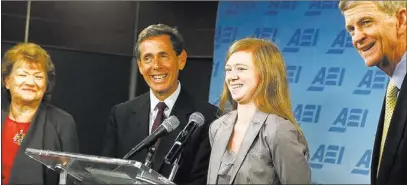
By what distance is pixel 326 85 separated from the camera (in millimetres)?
4379

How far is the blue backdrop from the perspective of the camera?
4285 mm

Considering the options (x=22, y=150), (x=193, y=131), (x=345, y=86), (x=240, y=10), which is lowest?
(x=22, y=150)

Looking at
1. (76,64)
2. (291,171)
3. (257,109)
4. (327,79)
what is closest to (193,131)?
(257,109)

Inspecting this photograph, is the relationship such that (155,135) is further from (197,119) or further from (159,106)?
(159,106)

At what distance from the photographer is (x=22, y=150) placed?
195 inches

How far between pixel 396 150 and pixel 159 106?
1.41 metres

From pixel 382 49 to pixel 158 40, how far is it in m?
1.33

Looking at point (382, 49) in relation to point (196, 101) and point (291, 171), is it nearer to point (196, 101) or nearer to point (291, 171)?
point (291, 171)

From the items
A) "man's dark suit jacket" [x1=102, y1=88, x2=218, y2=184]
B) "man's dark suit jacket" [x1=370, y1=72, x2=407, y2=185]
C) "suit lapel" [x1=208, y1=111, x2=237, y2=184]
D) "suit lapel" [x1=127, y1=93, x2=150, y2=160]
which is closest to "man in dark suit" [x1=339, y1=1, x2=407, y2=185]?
"man's dark suit jacket" [x1=370, y1=72, x2=407, y2=185]

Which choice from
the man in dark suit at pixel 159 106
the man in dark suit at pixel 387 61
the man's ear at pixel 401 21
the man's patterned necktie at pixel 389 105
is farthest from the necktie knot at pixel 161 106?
the man's ear at pixel 401 21

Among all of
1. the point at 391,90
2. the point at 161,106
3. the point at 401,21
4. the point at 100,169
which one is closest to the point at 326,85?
the point at 391,90

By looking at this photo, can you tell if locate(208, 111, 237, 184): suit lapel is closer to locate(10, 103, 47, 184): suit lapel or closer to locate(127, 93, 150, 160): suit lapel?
locate(127, 93, 150, 160): suit lapel

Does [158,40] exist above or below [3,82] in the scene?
above

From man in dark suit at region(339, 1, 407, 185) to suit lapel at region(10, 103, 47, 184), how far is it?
6.93ft
